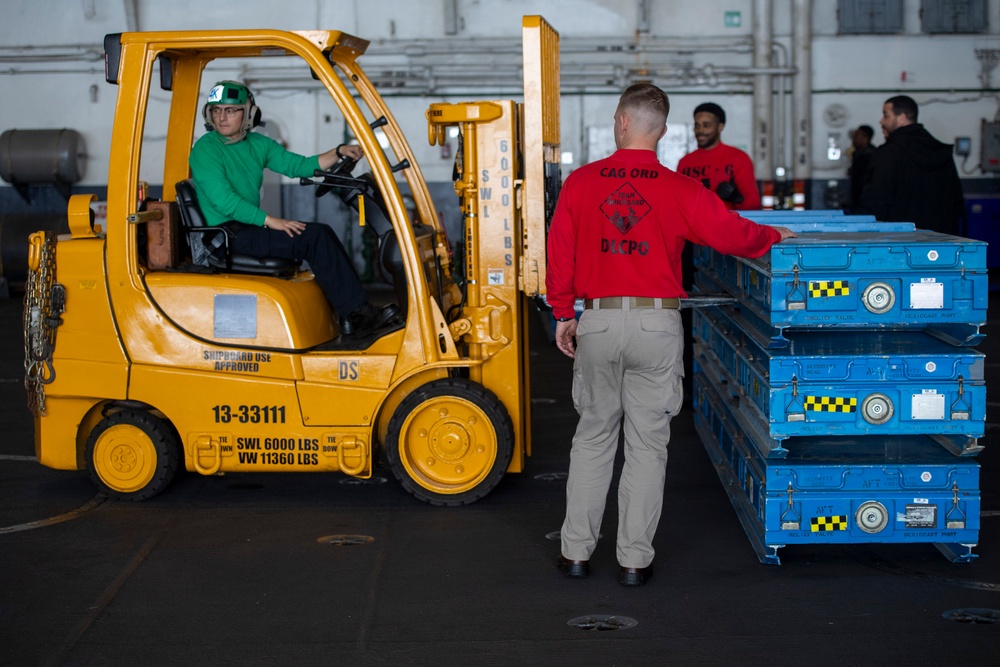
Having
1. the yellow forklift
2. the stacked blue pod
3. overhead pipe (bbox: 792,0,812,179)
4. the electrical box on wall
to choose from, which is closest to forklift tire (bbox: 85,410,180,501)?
the yellow forklift

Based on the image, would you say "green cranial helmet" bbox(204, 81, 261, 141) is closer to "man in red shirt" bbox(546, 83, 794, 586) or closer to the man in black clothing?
"man in red shirt" bbox(546, 83, 794, 586)

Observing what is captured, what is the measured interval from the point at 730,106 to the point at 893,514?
12.1m

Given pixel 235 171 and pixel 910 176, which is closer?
pixel 235 171

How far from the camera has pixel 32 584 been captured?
4641 millimetres

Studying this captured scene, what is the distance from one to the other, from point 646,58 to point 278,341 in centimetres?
1124

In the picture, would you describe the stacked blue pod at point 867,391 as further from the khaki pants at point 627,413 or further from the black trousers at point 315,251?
the black trousers at point 315,251

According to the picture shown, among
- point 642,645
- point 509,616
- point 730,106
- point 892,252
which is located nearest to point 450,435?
point 509,616

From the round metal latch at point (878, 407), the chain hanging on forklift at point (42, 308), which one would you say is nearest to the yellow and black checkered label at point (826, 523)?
the round metal latch at point (878, 407)

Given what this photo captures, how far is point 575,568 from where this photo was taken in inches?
182

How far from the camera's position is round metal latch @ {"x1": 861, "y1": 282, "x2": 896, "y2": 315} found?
4395mm

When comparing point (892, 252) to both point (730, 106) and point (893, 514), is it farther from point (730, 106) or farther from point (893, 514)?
point (730, 106)

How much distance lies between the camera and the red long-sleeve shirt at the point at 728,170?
755 cm

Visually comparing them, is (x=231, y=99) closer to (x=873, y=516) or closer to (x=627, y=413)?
(x=627, y=413)

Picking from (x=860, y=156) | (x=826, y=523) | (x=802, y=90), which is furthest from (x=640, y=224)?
(x=802, y=90)
